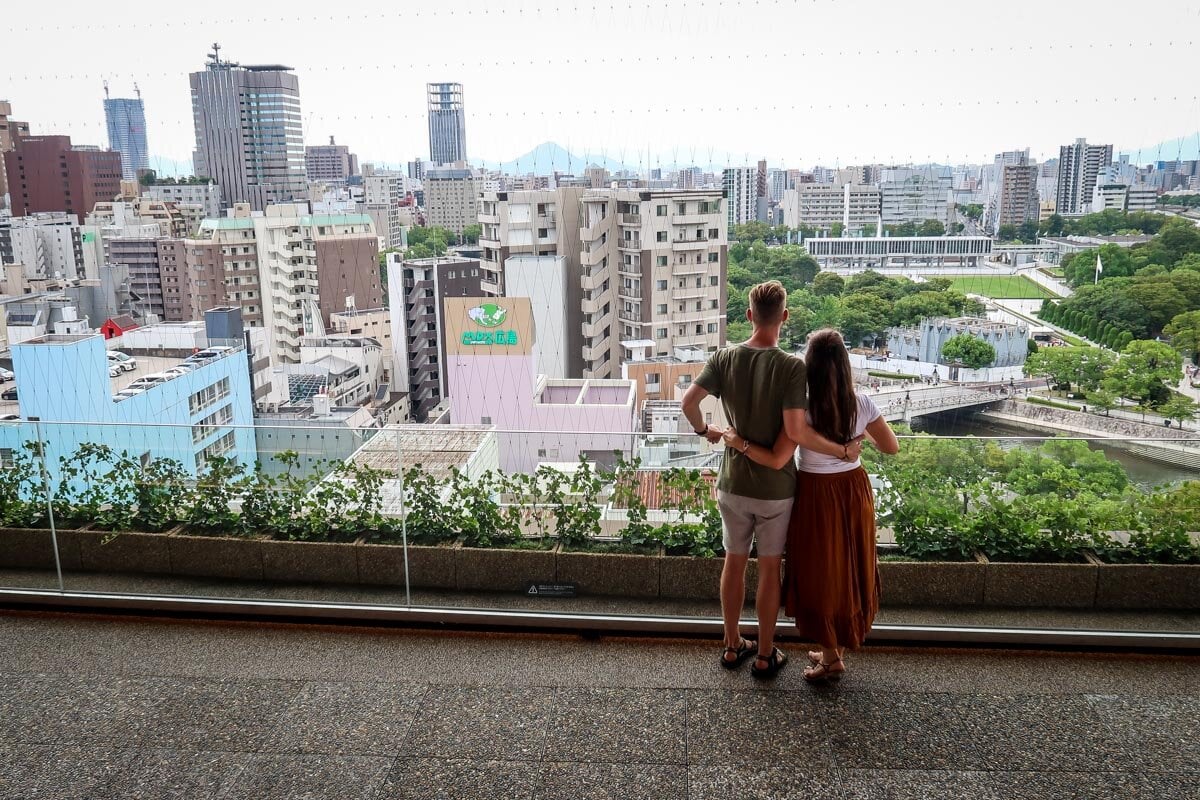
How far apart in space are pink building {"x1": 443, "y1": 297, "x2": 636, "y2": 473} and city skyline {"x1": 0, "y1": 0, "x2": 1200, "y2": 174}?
3780 mm

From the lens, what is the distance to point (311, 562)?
2814mm

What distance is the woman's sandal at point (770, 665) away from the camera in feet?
7.50

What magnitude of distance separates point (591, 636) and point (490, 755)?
630mm

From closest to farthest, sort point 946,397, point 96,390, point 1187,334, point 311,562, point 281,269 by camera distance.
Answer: point 311,562
point 1187,334
point 96,390
point 946,397
point 281,269

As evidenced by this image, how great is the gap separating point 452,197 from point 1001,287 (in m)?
14.9

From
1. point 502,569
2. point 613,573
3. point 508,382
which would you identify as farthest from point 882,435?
point 508,382

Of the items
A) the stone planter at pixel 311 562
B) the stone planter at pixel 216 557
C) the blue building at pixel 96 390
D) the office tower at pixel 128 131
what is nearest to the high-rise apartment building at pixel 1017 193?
the blue building at pixel 96 390

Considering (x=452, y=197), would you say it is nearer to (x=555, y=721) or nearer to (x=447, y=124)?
(x=447, y=124)

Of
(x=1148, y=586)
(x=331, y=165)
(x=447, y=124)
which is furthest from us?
(x=331, y=165)

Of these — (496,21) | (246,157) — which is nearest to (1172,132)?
(496,21)

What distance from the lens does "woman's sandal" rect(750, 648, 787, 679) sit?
229cm

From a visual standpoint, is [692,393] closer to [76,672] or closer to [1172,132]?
[76,672]

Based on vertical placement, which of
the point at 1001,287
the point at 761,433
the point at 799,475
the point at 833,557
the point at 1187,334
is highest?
the point at 761,433

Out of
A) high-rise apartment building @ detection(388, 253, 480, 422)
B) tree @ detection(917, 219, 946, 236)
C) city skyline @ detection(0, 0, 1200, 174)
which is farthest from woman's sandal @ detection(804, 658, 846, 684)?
high-rise apartment building @ detection(388, 253, 480, 422)
